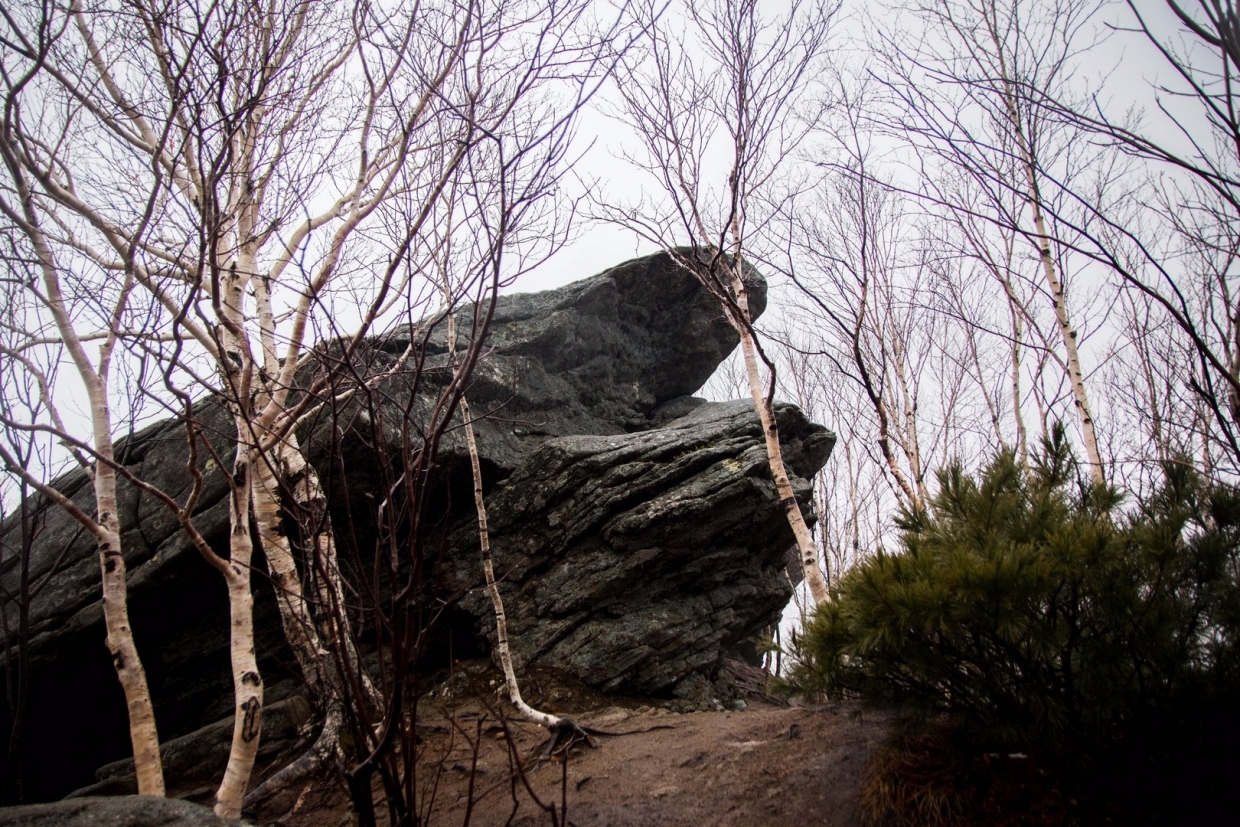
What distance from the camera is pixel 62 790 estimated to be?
7.29 m

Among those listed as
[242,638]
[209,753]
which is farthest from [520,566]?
[242,638]

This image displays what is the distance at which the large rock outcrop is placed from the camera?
274 inches

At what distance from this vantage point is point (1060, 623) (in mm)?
2803

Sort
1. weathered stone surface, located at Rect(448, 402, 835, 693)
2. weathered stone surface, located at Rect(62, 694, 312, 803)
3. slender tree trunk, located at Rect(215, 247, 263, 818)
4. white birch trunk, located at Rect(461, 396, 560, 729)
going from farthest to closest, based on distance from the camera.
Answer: weathered stone surface, located at Rect(448, 402, 835, 693), weathered stone surface, located at Rect(62, 694, 312, 803), white birch trunk, located at Rect(461, 396, 560, 729), slender tree trunk, located at Rect(215, 247, 263, 818)

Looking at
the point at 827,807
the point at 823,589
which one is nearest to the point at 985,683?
the point at 827,807

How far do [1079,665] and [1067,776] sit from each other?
481mm

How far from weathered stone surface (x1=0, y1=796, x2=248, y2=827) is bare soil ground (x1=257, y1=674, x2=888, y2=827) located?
2.99 ft

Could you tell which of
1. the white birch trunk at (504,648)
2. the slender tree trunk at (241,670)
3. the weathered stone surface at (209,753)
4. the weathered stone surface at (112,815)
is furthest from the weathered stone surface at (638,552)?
the weathered stone surface at (112,815)

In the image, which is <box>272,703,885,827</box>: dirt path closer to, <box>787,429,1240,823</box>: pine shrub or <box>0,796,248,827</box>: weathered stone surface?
<box>787,429,1240,823</box>: pine shrub

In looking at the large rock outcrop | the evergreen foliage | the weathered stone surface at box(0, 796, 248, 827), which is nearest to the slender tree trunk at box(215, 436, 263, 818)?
the weathered stone surface at box(0, 796, 248, 827)

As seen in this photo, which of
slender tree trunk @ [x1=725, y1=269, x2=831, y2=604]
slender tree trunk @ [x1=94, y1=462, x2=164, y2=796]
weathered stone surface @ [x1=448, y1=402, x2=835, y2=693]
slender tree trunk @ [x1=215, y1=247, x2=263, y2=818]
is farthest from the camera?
weathered stone surface @ [x1=448, y1=402, x2=835, y2=693]

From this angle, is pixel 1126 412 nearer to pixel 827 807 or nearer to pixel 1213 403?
pixel 827 807

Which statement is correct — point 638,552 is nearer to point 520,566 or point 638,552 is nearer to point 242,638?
point 520,566

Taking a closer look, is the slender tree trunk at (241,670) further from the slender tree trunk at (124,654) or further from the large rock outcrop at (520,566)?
the large rock outcrop at (520,566)
